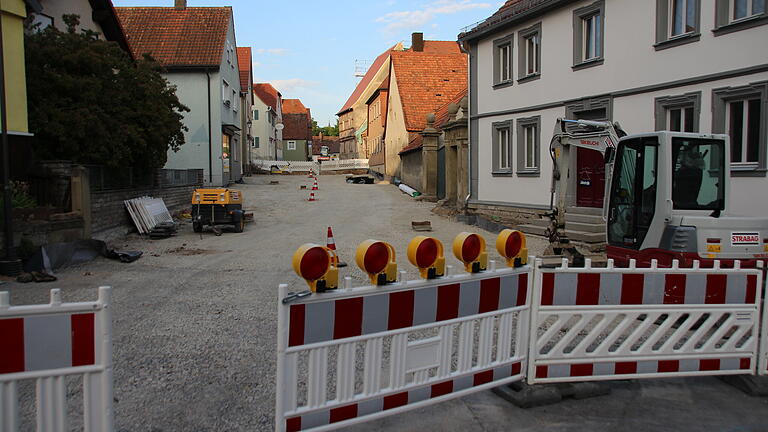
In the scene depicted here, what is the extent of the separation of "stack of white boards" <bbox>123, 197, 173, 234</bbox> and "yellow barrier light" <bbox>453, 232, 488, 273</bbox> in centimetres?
1265

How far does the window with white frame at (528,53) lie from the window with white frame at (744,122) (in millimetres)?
6182

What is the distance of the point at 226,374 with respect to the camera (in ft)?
17.1

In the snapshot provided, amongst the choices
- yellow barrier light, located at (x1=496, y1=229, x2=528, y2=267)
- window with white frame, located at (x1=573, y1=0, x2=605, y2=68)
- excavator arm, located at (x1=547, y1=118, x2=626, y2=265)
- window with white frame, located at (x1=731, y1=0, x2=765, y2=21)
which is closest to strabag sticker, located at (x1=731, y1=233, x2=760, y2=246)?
yellow barrier light, located at (x1=496, y1=229, x2=528, y2=267)

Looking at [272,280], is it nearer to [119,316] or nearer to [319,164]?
[119,316]

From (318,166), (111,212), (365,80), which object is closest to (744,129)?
(111,212)

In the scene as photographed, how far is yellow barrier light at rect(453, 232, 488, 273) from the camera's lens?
13.8ft

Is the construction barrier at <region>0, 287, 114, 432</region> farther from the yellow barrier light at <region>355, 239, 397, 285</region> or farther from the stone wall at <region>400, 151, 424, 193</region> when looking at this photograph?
the stone wall at <region>400, 151, 424, 193</region>

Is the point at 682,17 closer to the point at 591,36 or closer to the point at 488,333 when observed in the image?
the point at 591,36

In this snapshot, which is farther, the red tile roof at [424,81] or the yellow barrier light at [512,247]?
the red tile roof at [424,81]

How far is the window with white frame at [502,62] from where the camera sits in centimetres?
1833

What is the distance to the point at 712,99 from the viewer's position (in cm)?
→ 1162

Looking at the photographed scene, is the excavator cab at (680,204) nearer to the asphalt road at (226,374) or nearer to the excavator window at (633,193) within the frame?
the excavator window at (633,193)

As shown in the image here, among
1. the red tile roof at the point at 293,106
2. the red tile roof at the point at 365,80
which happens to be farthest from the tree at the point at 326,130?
the red tile roof at the point at 365,80

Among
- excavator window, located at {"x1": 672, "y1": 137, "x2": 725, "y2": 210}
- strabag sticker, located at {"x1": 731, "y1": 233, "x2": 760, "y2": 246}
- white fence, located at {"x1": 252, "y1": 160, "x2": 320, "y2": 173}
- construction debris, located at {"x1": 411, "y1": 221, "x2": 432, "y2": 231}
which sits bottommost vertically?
construction debris, located at {"x1": 411, "y1": 221, "x2": 432, "y2": 231}
